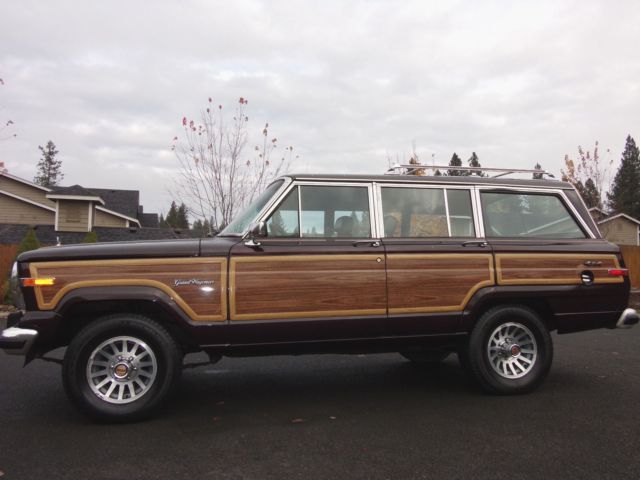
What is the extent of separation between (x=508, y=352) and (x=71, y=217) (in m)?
22.0

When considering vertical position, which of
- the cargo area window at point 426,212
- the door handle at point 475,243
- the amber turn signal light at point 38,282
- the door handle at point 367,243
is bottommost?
the amber turn signal light at point 38,282

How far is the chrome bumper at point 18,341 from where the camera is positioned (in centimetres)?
383

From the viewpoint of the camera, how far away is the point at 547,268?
16.0 ft

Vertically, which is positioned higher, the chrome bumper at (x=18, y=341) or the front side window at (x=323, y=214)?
the front side window at (x=323, y=214)

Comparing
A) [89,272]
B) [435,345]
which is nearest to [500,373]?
[435,345]

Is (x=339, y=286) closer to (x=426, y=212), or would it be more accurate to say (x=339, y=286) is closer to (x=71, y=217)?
(x=426, y=212)

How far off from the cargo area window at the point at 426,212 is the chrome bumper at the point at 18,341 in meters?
3.01

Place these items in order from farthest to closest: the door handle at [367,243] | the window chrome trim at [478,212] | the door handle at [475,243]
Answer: the window chrome trim at [478,212]
the door handle at [475,243]
the door handle at [367,243]

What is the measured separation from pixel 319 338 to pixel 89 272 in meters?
1.93

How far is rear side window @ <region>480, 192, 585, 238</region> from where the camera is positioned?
5.05 meters

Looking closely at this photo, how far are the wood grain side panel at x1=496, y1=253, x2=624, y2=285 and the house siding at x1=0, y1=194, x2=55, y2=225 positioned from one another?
24.9m

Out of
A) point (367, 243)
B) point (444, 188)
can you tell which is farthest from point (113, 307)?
point (444, 188)

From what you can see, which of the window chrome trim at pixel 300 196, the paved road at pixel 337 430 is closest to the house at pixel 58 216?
the paved road at pixel 337 430

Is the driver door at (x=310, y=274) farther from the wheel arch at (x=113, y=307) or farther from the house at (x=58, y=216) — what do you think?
the house at (x=58, y=216)
